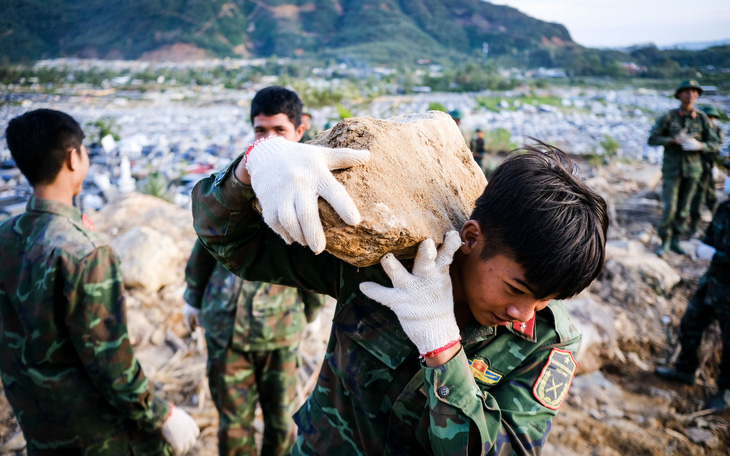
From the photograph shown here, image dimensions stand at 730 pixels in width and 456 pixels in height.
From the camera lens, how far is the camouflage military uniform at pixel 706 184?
6.20 metres

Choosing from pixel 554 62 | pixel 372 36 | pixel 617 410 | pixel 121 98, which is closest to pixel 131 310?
pixel 617 410

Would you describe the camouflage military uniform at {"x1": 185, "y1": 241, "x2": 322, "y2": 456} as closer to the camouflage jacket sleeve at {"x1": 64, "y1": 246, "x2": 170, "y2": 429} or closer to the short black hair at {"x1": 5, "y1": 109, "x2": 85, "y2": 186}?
the camouflage jacket sleeve at {"x1": 64, "y1": 246, "x2": 170, "y2": 429}

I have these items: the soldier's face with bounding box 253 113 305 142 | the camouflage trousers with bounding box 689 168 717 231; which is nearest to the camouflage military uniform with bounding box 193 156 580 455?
the soldier's face with bounding box 253 113 305 142

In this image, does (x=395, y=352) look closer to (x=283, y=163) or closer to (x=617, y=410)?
(x=283, y=163)

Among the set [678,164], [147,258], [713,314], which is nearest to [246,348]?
A: [147,258]

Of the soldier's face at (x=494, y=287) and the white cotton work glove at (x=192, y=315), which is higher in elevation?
the soldier's face at (x=494, y=287)

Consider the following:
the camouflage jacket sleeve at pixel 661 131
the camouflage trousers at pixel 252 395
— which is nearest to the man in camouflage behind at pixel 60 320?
the camouflage trousers at pixel 252 395

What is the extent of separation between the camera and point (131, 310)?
396 centimetres

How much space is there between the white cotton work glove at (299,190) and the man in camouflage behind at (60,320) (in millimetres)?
1139

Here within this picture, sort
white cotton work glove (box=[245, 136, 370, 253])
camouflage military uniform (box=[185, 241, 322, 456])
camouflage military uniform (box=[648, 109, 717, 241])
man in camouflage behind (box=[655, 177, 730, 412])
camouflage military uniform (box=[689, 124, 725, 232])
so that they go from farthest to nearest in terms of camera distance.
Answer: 1. camouflage military uniform (box=[689, 124, 725, 232])
2. camouflage military uniform (box=[648, 109, 717, 241])
3. man in camouflage behind (box=[655, 177, 730, 412])
4. camouflage military uniform (box=[185, 241, 322, 456])
5. white cotton work glove (box=[245, 136, 370, 253])

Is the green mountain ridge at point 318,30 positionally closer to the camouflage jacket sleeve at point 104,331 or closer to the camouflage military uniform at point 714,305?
the camouflage jacket sleeve at point 104,331

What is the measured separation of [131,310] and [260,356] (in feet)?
7.43

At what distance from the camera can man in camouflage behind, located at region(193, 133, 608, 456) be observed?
1.06m

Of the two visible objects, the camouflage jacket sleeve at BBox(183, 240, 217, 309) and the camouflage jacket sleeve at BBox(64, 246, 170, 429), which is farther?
the camouflage jacket sleeve at BBox(183, 240, 217, 309)
